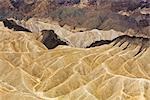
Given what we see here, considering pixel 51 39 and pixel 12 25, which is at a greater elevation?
pixel 51 39

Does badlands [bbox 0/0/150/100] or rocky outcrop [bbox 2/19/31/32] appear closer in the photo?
badlands [bbox 0/0/150/100]

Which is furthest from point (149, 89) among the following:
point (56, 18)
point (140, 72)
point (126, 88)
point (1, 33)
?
point (56, 18)

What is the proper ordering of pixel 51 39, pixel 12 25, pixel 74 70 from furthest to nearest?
pixel 12 25, pixel 51 39, pixel 74 70

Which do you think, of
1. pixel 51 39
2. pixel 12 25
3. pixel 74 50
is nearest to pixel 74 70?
pixel 74 50

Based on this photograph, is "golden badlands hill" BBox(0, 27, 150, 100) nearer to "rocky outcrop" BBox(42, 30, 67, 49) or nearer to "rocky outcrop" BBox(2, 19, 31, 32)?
"rocky outcrop" BBox(42, 30, 67, 49)

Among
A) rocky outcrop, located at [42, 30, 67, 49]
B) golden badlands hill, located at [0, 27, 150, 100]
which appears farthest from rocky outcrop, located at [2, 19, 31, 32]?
golden badlands hill, located at [0, 27, 150, 100]

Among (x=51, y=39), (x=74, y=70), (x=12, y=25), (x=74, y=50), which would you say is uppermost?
(x=74, y=70)

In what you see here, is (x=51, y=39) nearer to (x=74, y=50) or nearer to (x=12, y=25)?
(x=74, y=50)

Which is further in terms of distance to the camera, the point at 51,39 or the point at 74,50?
the point at 51,39
